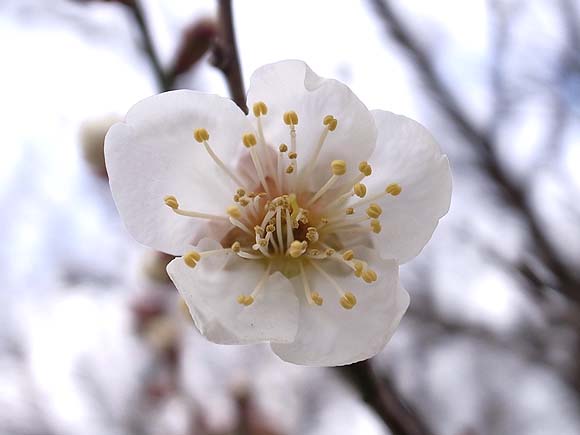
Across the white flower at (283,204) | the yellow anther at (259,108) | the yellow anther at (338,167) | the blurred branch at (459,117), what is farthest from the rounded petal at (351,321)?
the blurred branch at (459,117)

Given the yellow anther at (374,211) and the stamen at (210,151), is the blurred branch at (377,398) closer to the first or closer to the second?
the yellow anther at (374,211)

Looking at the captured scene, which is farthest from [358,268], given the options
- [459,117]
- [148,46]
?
[459,117]

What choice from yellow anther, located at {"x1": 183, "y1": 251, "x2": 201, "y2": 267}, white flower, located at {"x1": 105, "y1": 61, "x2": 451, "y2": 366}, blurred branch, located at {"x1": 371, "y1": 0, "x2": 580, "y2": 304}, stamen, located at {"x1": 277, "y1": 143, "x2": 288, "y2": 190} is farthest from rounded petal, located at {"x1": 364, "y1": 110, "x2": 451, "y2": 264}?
blurred branch, located at {"x1": 371, "y1": 0, "x2": 580, "y2": 304}

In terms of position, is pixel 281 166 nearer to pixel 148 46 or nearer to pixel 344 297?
pixel 344 297

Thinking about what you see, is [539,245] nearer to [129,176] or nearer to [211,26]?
[211,26]

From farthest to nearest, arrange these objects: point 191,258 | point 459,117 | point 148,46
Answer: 1. point 459,117
2. point 148,46
3. point 191,258

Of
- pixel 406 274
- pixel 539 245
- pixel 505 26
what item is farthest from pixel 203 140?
pixel 406 274

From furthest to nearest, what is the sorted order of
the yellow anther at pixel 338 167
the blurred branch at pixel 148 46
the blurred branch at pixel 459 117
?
the blurred branch at pixel 459 117, the blurred branch at pixel 148 46, the yellow anther at pixel 338 167
